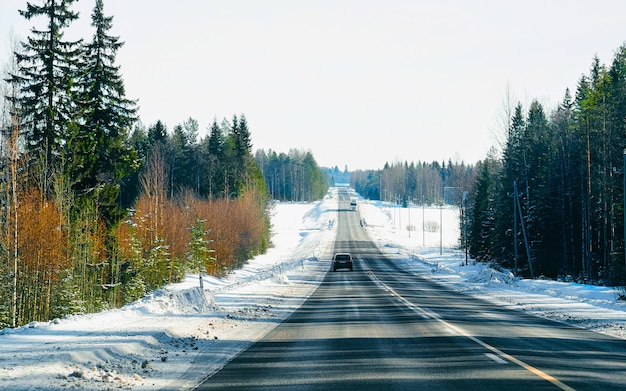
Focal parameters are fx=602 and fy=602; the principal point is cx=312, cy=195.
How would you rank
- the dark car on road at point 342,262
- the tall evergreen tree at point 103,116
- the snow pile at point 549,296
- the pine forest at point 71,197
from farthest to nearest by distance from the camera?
the dark car on road at point 342,262 → the tall evergreen tree at point 103,116 → the pine forest at point 71,197 → the snow pile at point 549,296

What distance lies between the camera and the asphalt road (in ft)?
27.5

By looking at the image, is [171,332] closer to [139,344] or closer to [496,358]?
[139,344]

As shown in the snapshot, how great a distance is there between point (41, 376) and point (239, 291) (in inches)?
854

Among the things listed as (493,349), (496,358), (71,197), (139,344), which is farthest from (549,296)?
(71,197)

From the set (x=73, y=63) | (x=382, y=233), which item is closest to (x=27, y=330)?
(x=73, y=63)

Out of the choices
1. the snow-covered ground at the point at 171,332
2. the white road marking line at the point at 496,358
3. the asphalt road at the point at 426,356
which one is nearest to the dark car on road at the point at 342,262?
the snow-covered ground at the point at 171,332

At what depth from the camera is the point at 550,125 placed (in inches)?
2280

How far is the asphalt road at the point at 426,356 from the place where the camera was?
8.37 meters

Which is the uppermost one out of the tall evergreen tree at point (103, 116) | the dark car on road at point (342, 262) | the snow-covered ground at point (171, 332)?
the tall evergreen tree at point (103, 116)

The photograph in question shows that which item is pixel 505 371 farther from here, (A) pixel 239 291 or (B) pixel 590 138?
(B) pixel 590 138

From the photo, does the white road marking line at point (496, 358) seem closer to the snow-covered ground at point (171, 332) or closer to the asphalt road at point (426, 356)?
the asphalt road at point (426, 356)

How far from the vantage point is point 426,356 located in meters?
10.7

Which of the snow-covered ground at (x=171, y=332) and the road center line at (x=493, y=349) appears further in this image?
the snow-covered ground at (x=171, y=332)

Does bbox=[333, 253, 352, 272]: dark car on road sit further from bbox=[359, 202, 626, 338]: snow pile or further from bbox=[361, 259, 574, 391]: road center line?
bbox=[361, 259, 574, 391]: road center line
